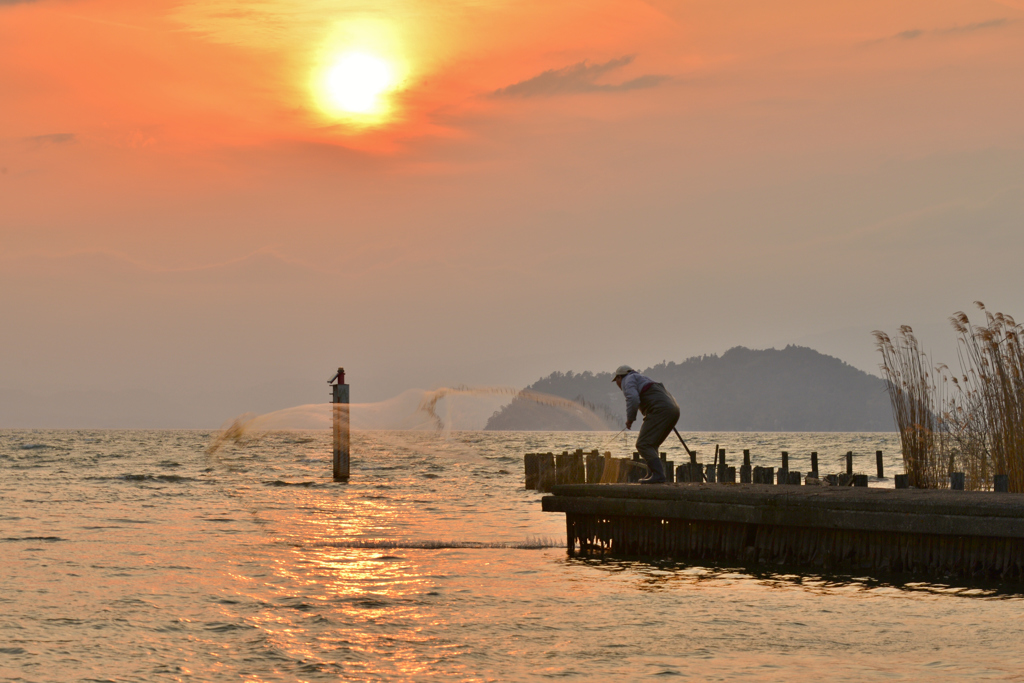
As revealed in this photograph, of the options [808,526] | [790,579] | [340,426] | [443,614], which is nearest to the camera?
[443,614]

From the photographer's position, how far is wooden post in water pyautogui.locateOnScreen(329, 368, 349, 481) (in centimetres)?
3969

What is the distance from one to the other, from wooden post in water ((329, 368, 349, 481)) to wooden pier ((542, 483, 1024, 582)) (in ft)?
75.0

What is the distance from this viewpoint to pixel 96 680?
9133 millimetres

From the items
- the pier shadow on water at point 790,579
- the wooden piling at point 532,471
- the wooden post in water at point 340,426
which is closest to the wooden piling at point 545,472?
the wooden piling at point 532,471

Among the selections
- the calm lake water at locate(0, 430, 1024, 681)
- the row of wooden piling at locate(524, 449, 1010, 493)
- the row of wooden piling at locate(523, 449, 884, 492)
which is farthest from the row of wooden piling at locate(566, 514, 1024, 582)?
the row of wooden piling at locate(523, 449, 884, 492)

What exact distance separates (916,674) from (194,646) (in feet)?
22.9

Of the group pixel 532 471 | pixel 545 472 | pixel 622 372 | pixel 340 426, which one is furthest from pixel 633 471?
pixel 340 426

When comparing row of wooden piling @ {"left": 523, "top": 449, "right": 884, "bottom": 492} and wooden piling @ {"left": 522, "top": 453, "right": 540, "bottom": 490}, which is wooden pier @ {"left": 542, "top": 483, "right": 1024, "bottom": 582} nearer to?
row of wooden piling @ {"left": 523, "top": 449, "right": 884, "bottom": 492}

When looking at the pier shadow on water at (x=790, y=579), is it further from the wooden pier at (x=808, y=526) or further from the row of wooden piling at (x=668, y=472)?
the row of wooden piling at (x=668, y=472)

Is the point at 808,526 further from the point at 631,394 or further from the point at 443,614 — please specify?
the point at 443,614

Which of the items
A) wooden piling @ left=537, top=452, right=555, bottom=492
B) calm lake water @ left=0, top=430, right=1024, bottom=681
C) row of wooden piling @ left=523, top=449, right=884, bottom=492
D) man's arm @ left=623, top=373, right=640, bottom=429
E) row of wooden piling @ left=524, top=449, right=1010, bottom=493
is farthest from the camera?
wooden piling @ left=537, top=452, right=555, bottom=492

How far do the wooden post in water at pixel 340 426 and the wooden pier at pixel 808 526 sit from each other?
22.9m

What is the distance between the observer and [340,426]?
42281 mm

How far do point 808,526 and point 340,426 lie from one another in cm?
2987
